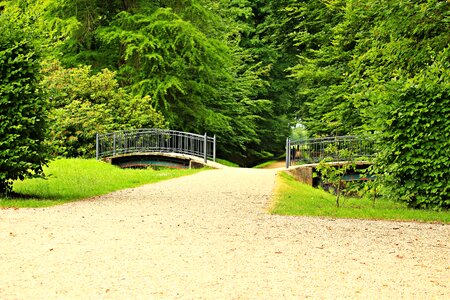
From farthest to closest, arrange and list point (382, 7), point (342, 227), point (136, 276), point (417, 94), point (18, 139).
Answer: point (382, 7), point (417, 94), point (18, 139), point (342, 227), point (136, 276)

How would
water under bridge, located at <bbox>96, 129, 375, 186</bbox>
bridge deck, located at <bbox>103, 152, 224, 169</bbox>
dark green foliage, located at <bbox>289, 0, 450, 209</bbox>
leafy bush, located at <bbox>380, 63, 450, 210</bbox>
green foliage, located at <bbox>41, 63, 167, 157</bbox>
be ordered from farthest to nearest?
water under bridge, located at <bbox>96, 129, 375, 186</bbox>
green foliage, located at <bbox>41, 63, 167, 157</bbox>
bridge deck, located at <bbox>103, 152, 224, 169</bbox>
dark green foliage, located at <bbox>289, 0, 450, 209</bbox>
leafy bush, located at <bbox>380, 63, 450, 210</bbox>

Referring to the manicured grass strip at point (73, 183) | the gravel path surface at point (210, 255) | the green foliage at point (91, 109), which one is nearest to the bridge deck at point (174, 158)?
the green foliage at point (91, 109)

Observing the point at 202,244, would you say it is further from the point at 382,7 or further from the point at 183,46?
the point at 183,46

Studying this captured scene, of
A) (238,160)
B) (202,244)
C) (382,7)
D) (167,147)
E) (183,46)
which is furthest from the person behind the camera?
(238,160)

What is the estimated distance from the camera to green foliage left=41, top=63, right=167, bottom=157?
90.1 feet

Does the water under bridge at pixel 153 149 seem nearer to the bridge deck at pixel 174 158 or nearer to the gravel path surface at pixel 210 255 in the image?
the bridge deck at pixel 174 158

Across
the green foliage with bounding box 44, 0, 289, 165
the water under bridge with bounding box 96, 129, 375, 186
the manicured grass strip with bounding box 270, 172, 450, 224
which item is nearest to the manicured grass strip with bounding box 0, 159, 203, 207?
the water under bridge with bounding box 96, 129, 375, 186

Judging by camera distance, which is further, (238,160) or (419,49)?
(238,160)

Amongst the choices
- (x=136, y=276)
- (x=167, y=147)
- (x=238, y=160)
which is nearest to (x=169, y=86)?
(x=167, y=147)

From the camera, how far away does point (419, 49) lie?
15055 millimetres

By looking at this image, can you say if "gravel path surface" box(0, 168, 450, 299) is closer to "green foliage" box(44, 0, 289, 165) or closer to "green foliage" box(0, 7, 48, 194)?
"green foliage" box(0, 7, 48, 194)

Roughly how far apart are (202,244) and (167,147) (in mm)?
20498

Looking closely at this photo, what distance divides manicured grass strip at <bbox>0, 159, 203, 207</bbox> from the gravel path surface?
1.37 meters

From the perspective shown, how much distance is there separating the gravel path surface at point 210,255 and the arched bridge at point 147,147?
1557 centimetres
